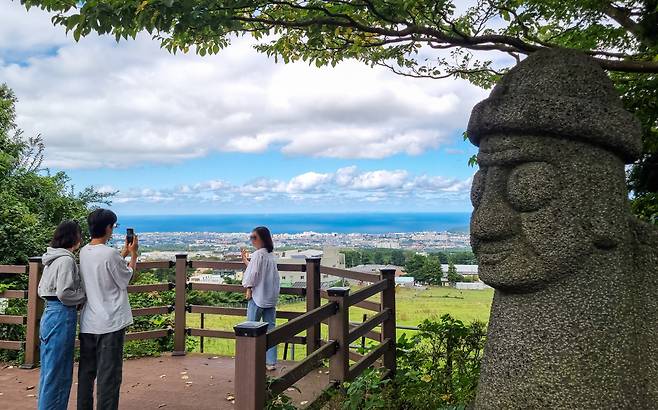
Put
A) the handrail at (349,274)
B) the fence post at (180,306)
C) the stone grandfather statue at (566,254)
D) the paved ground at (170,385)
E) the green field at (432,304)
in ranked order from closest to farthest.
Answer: the stone grandfather statue at (566,254) → the paved ground at (170,385) → the handrail at (349,274) → the green field at (432,304) → the fence post at (180,306)

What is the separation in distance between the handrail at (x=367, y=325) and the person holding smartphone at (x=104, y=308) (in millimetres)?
2121

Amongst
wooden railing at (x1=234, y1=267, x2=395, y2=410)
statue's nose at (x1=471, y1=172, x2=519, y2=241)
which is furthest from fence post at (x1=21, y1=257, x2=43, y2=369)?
statue's nose at (x1=471, y1=172, x2=519, y2=241)

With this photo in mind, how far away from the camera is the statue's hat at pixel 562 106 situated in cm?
293

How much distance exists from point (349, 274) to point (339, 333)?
5.64 ft

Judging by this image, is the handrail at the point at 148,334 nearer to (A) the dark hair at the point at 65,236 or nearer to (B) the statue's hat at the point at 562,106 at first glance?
(A) the dark hair at the point at 65,236

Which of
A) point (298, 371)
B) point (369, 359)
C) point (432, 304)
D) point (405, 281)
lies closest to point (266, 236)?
point (369, 359)

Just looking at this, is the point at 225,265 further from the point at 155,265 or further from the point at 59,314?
the point at 59,314

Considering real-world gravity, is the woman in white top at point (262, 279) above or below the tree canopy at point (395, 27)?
below

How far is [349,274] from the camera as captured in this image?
22.0 feet

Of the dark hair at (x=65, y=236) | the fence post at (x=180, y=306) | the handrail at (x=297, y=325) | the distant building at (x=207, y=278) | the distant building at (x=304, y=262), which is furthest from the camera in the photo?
the distant building at (x=207, y=278)

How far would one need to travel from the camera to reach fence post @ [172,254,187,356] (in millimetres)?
7414

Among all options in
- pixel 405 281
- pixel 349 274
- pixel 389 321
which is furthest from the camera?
pixel 405 281

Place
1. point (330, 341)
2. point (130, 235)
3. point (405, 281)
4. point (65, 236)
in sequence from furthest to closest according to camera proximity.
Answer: point (405, 281) < point (330, 341) < point (130, 235) < point (65, 236)

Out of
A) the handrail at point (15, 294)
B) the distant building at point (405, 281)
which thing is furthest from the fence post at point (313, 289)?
the handrail at point (15, 294)
